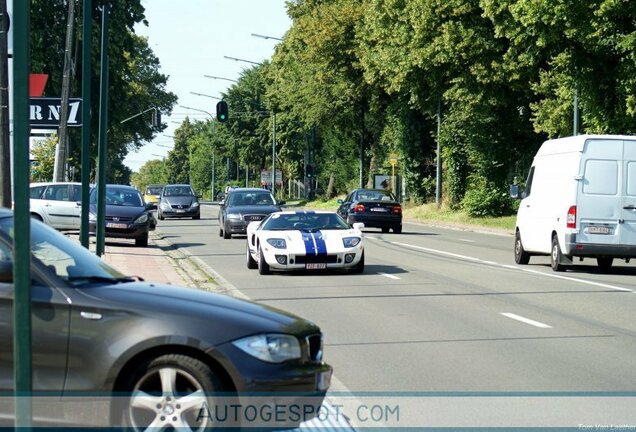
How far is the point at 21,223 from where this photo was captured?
5.07 m

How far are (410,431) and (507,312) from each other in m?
7.16

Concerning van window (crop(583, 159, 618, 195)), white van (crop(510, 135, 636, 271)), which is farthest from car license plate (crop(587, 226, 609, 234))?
van window (crop(583, 159, 618, 195))

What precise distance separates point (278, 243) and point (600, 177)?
19.6 feet

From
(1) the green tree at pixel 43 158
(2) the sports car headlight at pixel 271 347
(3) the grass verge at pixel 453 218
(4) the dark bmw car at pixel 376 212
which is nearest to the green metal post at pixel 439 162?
(3) the grass verge at pixel 453 218

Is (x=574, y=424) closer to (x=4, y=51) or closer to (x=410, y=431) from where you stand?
(x=410, y=431)

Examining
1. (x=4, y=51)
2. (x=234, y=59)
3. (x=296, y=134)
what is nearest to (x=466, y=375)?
(x=4, y=51)

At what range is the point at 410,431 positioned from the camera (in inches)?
287

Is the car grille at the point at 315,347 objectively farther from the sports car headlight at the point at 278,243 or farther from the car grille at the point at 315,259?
the sports car headlight at the point at 278,243

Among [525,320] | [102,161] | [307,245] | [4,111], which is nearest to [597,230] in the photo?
[307,245]

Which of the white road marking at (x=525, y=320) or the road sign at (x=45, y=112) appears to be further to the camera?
the road sign at (x=45, y=112)

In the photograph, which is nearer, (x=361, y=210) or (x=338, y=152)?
(x=361, y=210)

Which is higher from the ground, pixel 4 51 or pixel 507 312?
pixel 4 51

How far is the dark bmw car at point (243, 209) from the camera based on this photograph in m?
33.1

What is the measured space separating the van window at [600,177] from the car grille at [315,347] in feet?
48.1
